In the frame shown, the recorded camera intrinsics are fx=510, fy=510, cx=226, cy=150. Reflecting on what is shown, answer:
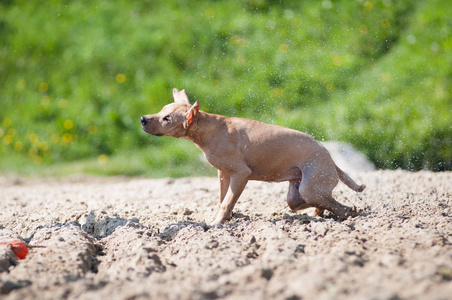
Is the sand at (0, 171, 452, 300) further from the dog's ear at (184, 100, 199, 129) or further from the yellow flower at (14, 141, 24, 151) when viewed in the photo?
the yellow flower at (14, 141, 24, 151)

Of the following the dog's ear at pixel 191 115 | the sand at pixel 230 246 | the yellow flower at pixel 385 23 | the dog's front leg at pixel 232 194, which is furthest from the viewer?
the yellow flower at pixel 385 23

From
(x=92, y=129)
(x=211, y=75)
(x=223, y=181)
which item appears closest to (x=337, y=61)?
(x=211, y=75)

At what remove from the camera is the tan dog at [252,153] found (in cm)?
524

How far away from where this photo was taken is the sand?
9.61 feet

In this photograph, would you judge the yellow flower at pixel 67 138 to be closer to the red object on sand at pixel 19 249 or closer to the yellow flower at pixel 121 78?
the yellow flower at pixel 121 78

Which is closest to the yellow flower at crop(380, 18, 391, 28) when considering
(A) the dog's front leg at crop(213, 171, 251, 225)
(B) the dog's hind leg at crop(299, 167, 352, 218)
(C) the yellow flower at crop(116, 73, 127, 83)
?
(C) the yellow flower at crop(116, 73, 127, 83)

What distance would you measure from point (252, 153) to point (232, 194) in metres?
0.48

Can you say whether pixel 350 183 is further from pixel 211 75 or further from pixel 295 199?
pixel 211 75

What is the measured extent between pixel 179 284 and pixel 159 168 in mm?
6786

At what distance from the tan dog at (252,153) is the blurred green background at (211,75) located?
364 cm

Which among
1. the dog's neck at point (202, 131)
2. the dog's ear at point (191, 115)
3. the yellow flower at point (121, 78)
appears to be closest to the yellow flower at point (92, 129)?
the yellow flower at point (121, 78)

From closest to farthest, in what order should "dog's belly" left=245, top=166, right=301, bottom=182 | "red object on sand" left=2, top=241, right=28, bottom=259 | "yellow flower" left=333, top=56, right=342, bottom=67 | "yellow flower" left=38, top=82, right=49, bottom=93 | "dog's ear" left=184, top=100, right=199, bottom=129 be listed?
1. "red object on sand" left=2, top=241, right=28, bottom=259
2. "dog's ear" left=184, top=100, right=199, bottom=129
3. "dog's belly" left=245, top=166, right=301, bottom=182
4. "yellow flower" left=333, top=56, right=342, bottom=67
5. "yellow flower" left=38, top=82, right=49, bottom=93

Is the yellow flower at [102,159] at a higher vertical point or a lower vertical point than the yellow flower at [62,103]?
lower

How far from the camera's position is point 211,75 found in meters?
10.6
